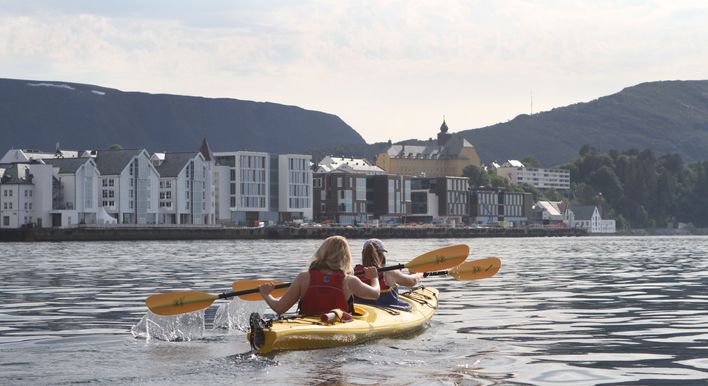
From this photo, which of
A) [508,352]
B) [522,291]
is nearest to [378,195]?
[522,291]

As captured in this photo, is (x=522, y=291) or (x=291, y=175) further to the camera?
(x=291, y=175)

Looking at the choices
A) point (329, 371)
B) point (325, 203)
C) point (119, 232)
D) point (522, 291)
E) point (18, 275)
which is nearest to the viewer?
point (329, 371)

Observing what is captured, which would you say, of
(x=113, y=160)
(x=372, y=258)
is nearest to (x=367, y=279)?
(x=372, y=258)

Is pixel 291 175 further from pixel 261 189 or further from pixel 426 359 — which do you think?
pixel 426 359

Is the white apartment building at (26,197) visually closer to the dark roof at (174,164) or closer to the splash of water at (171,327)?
the dark roof at (174,164)

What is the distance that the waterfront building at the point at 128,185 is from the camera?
145 meters

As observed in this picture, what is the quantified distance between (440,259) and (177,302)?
230 inches

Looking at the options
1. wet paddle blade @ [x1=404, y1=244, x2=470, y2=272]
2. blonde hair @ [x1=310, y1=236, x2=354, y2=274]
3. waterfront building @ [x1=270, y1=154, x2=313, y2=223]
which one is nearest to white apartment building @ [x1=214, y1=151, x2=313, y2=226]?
waterfront building @ [x1=270, y1=154, x2=313, y2=223]

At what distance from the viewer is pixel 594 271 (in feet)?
157

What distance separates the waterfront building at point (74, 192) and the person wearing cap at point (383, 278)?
392ft

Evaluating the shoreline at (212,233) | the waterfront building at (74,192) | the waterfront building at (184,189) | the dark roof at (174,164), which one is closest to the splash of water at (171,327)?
the shoreline at (212,233)

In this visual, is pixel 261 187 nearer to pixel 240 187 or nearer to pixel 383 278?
pixel 240 187

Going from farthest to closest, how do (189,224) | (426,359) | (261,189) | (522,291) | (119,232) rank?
(261,189) < (189,224) < (119,232) < (522,291) < (426,359)

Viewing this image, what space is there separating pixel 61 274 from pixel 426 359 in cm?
2981
